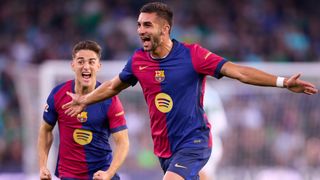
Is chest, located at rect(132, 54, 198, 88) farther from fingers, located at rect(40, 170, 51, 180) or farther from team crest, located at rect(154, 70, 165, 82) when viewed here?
fingers, located at rect(40, 170, 51, 180)

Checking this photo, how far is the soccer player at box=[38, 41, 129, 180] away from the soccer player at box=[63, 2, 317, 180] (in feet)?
2.12

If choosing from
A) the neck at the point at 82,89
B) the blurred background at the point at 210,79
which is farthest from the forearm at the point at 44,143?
the blurred background at the point at 210,79

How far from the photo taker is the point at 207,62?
759cm

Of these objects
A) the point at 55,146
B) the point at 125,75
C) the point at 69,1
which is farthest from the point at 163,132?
the point at 69,1

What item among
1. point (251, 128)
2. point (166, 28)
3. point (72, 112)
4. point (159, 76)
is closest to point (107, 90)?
point (72, 112)

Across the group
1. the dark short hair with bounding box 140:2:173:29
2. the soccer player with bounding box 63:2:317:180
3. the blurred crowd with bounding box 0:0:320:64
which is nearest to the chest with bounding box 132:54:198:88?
the soccer player with bounding box 63:2:317:180

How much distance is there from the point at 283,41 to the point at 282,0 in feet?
4.89

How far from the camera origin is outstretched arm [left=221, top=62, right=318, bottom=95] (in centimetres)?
704

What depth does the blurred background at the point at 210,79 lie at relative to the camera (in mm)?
13734

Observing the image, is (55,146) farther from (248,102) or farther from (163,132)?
(163,132)

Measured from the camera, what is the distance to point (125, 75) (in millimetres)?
8031

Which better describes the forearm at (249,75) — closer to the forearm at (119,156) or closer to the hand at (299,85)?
the hand at (299,85)

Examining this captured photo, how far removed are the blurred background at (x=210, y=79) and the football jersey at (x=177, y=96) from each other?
18.0ft

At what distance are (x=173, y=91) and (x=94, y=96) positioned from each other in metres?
0.72
